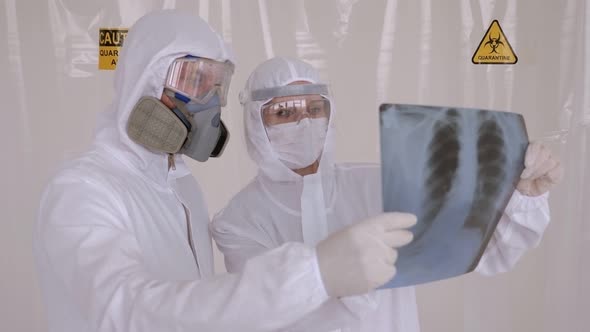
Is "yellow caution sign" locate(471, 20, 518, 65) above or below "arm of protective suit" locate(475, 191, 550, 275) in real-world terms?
above

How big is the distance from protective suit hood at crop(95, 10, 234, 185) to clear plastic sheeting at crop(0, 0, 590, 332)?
1.14 meters

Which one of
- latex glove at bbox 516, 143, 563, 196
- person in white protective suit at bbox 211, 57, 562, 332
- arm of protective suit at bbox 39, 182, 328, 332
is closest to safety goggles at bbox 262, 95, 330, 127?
person in white protective suit at bbox 211, 57, 562, 332

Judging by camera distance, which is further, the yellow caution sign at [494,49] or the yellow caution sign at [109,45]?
the yellow caution sign at [494,49]

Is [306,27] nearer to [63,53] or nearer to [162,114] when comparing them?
[63,53]

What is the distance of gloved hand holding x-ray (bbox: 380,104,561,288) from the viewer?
0.90 metres

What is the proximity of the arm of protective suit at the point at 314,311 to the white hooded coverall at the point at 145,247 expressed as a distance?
0.05 metres

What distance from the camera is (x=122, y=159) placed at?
123cm

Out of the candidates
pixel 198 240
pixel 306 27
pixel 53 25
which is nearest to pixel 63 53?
pixel 53 25

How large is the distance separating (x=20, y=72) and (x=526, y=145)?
2022mm

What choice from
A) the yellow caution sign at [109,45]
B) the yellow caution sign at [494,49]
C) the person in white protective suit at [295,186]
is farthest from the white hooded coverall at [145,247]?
the yellow caution sign at [494,49]

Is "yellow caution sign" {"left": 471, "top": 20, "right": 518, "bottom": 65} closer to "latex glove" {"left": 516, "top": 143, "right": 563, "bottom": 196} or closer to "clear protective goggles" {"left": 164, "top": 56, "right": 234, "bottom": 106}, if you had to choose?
"latex glove" {"left": 516, "top": 143, "right": 563, "bottom": 196}

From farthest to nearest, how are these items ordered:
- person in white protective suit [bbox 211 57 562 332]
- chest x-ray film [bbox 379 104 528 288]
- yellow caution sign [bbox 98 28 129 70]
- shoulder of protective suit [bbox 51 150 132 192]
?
yellow caution sign [bbox 98 28 129 70] → person in white protective suit [bbox 211 57 562 332] → shoulder of protective suit [bbox 51 150 132 192] → chest x-ray film [bbox 379 104 528 288]

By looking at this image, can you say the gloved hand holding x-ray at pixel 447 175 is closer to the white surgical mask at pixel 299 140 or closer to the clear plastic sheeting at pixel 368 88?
the white surgical mask at pixel 299 140

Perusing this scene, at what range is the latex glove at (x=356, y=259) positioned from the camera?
75 centimetres
